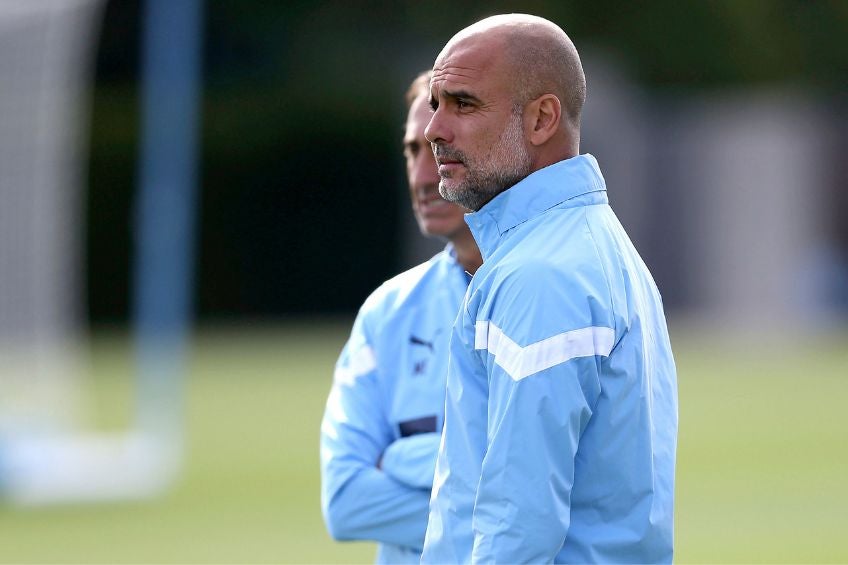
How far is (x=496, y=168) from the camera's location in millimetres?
2799

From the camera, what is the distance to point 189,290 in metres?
28.4

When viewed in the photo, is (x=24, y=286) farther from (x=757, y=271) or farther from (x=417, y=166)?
(x=757, y=271)

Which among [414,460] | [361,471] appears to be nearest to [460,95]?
[414,460]

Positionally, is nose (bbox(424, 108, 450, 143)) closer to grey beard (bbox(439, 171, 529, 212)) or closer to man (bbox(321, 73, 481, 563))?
grey beard (bbox(439, 171, 529, 212))

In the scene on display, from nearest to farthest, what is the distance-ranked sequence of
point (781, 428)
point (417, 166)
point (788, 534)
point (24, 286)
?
point (417, 166), point (788, 534), point (24, 286), point (781, 428)

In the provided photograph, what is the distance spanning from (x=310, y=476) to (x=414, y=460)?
8.29 metres

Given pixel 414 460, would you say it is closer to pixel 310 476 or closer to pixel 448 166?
pixel 448 166

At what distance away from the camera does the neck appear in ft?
11.8

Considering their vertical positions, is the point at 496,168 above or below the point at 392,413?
above

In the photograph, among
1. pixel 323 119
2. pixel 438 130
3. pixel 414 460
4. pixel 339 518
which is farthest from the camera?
pixel 323 119

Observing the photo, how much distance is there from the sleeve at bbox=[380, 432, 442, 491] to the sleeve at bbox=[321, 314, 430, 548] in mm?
31

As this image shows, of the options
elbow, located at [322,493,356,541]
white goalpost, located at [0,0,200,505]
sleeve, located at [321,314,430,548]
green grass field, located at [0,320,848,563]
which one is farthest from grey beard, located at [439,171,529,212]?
white goalpost, located at [0,0,200,505]

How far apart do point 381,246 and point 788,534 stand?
852 inches

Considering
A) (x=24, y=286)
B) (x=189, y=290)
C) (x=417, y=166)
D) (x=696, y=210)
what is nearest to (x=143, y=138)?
(x=189, y=290)
